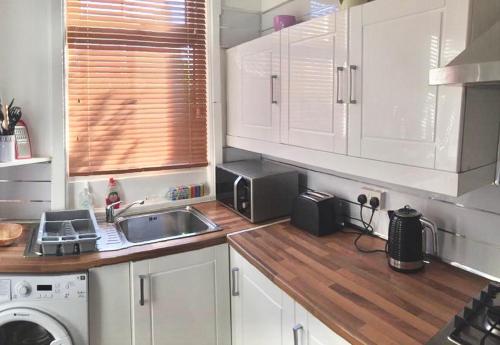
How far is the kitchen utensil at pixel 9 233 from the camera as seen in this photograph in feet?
5.78

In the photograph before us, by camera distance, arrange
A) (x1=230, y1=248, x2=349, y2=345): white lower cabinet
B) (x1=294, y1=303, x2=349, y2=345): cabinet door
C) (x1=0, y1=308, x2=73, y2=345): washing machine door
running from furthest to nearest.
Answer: (x1=0, y1=308, x2=73, y2=345): washing machine door → (x1=230, y1=248, x2=349, y2=345): white lower cabinet → (x1=294, y1=303, x2=349, y2=345): cabinet door

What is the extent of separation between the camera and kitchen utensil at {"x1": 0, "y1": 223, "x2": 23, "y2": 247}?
1.76 metres

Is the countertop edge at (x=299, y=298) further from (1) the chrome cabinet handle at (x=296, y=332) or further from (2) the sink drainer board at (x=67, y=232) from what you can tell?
(2) the sink drainer board at (x=67, y=232)

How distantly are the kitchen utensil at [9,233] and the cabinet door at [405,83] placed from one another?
61.5 inches

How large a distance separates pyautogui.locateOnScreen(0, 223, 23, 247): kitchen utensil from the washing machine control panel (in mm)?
210

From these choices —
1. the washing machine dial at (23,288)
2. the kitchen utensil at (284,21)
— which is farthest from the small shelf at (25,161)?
the kitchen utensil at (284,21)

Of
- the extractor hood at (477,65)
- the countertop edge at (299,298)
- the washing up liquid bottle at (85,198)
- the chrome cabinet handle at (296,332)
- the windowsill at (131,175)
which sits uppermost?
the extractor hood at (477,65)

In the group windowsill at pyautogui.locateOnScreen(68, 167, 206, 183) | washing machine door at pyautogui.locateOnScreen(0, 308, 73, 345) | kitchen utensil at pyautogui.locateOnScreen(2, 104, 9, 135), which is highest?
kitchen utensil at pyautogui.locateOnScreen(2, 104, 9, 135)

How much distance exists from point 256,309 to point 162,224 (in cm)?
88

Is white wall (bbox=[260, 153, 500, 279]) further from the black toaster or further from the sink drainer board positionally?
the sink drainer board

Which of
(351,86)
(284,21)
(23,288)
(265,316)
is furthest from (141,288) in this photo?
(284,21)

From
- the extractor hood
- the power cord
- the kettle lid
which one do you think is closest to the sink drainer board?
the power cord

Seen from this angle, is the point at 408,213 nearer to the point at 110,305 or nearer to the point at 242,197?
the point at 242,197

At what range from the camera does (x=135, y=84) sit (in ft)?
7.49
